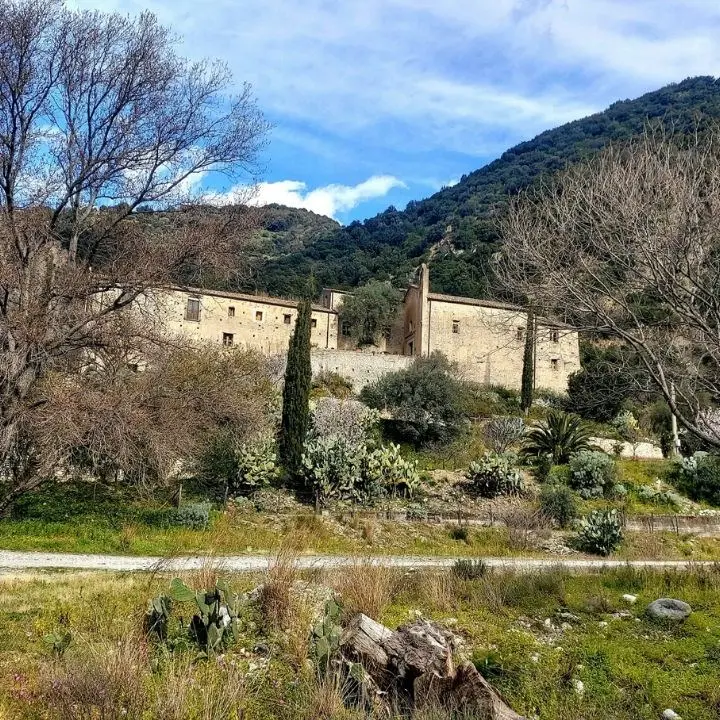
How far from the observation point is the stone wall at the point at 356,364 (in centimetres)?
3819

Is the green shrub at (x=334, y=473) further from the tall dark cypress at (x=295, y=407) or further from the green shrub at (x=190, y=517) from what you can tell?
the green shrub at (x=190, y=517)

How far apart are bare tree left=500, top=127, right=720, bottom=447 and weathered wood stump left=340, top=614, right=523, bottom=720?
4383 mm

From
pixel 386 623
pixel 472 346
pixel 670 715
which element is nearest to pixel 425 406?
pixel 472 346

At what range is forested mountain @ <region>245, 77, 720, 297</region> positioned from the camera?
208ft

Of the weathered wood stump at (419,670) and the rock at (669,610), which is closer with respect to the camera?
the weathered wood stump at (419,670)

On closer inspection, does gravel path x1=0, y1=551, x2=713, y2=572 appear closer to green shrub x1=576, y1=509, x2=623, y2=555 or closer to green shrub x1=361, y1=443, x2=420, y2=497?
green shrub x1=576, y1=509, x2=623, y2=555

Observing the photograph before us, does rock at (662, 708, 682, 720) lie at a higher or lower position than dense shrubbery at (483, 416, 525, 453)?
higher

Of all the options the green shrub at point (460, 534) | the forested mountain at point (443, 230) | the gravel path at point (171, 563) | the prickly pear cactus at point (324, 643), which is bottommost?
the green shrub at point (460, 534)

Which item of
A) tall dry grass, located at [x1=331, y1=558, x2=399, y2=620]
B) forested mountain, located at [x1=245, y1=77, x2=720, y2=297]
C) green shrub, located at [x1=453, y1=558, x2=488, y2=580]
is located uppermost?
forested mountain, located at [x1=245, y1=77, x2=720, y2=297]

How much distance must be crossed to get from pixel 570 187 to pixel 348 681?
664 cm

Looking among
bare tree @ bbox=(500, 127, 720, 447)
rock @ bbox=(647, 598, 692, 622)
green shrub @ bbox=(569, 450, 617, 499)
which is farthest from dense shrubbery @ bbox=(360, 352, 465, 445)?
rock @ bbox=(647, 598, 692, 622)

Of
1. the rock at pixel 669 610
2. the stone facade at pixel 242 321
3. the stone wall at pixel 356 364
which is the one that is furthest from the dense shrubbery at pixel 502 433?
the rock at pixel 669 610

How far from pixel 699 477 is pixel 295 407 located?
1511 centimetres

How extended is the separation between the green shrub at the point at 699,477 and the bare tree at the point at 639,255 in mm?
15938
